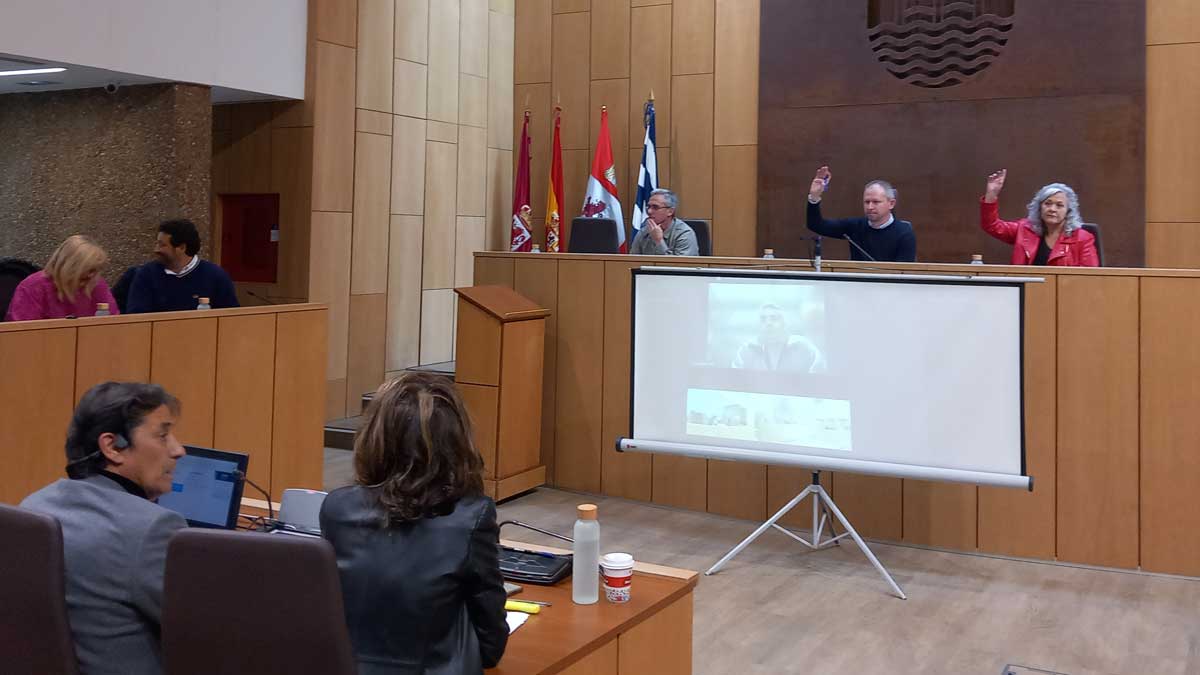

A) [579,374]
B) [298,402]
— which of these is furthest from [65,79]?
[579,374]

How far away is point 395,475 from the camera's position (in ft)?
6.84

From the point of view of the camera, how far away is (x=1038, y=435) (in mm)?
5270

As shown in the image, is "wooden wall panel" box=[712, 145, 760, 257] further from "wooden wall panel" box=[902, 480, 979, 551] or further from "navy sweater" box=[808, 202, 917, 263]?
"wooden wall panel" box=[902, 480, 979, 551]

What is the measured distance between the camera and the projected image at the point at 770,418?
502cm

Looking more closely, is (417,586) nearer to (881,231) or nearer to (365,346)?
(881,231)

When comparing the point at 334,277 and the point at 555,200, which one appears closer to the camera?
the point at 334,277

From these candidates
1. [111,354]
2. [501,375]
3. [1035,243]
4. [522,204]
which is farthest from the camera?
[522,204]

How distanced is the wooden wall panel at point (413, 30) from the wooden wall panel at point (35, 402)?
528cm

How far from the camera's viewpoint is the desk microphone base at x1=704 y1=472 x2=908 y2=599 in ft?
16.3

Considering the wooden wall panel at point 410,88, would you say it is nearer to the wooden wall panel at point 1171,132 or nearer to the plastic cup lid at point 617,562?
the wooden wall panel at point 1171,132

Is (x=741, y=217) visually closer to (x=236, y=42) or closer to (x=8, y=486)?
(x=236, y=42)

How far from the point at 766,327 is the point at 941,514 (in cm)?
134

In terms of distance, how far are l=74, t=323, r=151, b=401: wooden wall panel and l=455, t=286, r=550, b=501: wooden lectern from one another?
2.08 meters

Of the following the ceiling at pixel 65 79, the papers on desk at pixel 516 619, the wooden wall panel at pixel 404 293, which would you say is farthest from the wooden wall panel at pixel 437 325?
the papers on desk at pixel 516 619
